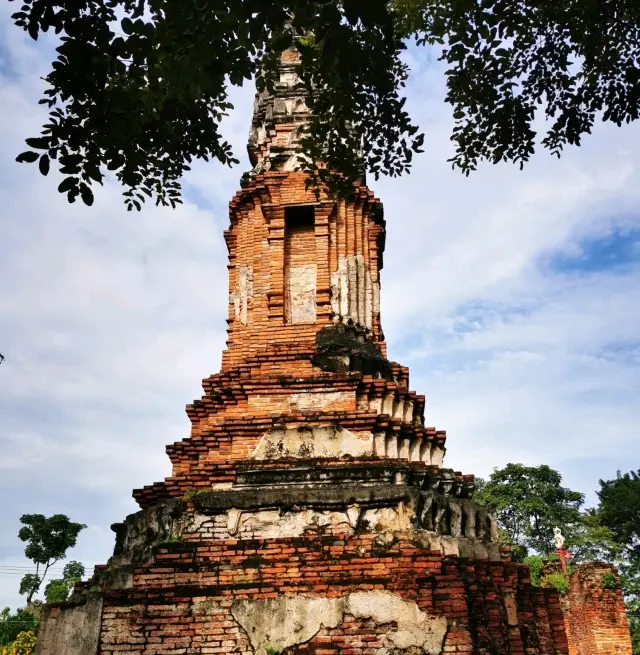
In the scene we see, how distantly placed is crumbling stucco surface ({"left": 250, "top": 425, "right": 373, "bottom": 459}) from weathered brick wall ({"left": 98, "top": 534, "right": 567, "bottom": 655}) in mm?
1226

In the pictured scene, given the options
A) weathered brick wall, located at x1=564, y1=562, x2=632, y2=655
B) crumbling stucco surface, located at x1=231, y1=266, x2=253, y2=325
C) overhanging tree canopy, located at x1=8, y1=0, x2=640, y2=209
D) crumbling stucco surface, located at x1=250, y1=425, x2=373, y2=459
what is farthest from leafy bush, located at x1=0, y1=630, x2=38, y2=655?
overhanging tree canopy, located at x1=8, y1=0, x2=640, y2=209

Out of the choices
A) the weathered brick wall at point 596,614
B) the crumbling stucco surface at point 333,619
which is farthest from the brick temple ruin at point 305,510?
the weathered brick wall at point 596,614

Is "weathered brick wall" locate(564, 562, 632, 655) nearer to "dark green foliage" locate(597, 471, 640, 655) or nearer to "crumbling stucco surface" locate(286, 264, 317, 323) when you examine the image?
"crumbling stucco surface" locate(286, 264, 317, 323)

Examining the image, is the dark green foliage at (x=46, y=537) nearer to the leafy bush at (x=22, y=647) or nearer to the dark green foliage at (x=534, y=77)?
the leafy bush at (x=22, y=647)

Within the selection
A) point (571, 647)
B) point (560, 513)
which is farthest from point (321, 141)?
point (560, 513)

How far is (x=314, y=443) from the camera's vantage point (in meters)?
8.65

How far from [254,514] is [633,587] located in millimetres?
32018

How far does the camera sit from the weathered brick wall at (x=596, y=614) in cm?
1551

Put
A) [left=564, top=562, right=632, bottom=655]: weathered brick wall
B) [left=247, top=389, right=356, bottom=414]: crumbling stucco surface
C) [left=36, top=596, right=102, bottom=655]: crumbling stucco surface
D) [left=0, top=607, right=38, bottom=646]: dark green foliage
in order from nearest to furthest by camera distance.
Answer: [left=36, top=596, right=102, bottom=655]: crumbling stucco surface < [left=247, top=389, right=356, bottom=414]: crumbling stucco surface < [left=564, top=562, right=632, bottom=655]: weathered brick wall < [left=0, top=607, right=38, bottom=646]: dark green foliage

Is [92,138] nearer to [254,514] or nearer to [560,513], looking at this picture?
[254,514]

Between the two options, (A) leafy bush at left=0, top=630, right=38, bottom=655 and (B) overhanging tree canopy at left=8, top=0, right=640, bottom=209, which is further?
(A) leafy bush at left=0, top=630, right=38, bottom=655

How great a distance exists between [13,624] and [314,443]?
99.7 feet

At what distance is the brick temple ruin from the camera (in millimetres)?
6961

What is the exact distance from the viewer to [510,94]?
22.9 ft
